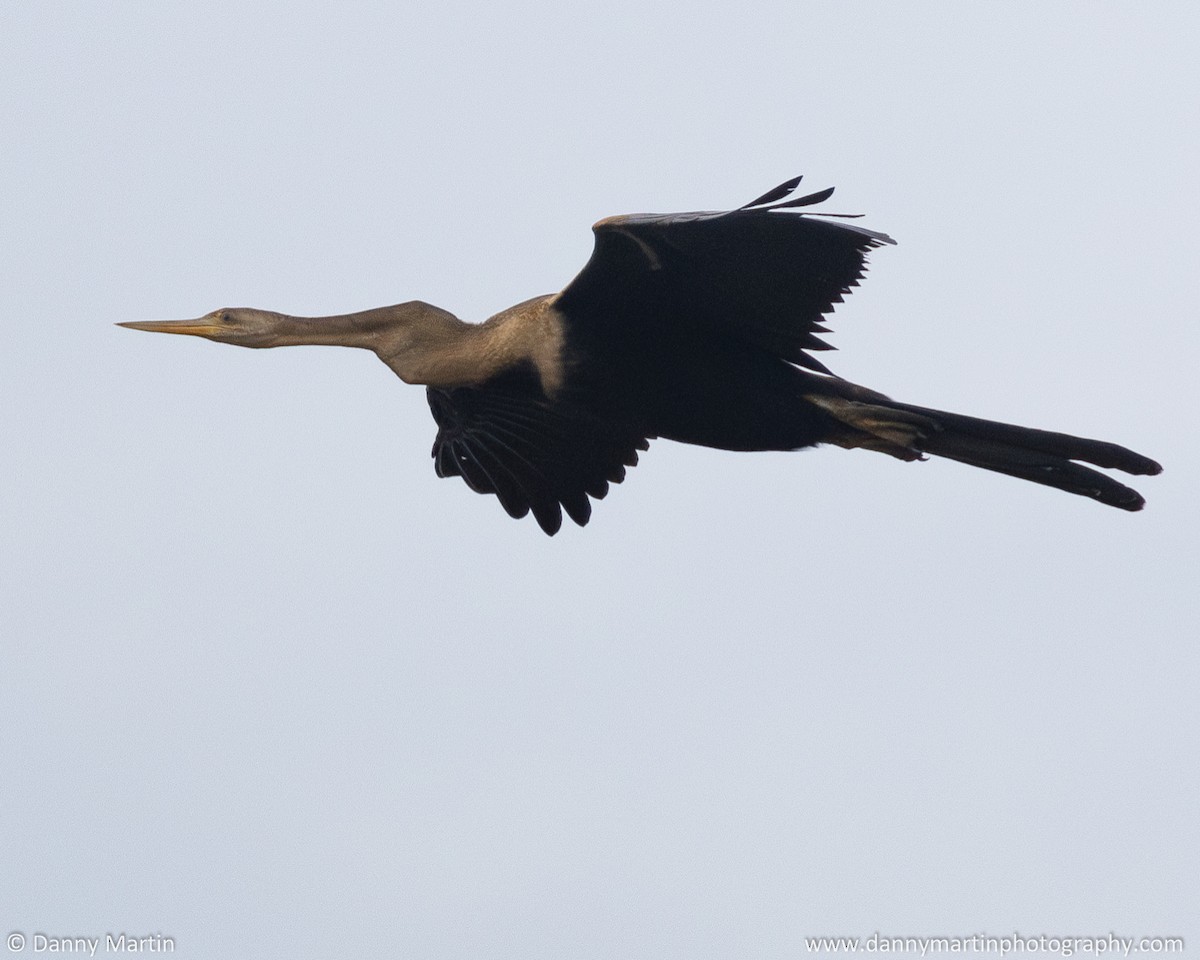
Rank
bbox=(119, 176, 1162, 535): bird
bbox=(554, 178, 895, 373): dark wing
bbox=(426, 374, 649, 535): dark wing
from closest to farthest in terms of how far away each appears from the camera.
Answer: bbox=(554, 178, 895, 373): dark wing, bbox=(119, 176, 1162, 535): bird, bbox=(426, 374, 649, 535): dark wing

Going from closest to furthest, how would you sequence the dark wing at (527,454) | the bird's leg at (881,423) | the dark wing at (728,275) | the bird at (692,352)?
the dark wing at (728,275), the bird at (692,352), the bird's leg at (881,423), the dark wing at (527,454)

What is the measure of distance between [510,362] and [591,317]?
42 centimetres

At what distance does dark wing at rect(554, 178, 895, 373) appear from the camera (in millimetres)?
9211

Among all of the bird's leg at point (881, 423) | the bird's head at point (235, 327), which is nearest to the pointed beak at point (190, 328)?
the bird's head at point (235, 327)

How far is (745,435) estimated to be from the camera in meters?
10.0

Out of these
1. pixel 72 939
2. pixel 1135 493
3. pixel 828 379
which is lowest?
pixel 72 939

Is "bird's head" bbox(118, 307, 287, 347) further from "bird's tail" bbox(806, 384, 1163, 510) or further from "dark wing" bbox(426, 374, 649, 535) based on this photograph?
"bird's tail" bbox(806, 384, 1163, 510)

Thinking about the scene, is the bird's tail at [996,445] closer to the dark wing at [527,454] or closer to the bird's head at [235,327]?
the dark wing at [527,454]

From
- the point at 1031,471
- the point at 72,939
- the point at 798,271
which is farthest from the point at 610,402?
the point at 72,939

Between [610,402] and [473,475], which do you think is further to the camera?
[473,475]

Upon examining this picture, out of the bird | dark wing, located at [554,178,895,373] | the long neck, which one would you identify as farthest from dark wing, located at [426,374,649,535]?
dark wing, located at [554,178,895,373]

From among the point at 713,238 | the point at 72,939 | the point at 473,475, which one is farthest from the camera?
the point at 473,475

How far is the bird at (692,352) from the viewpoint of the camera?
31.4ft

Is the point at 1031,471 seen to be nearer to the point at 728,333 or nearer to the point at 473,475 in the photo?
the point at 728,333
